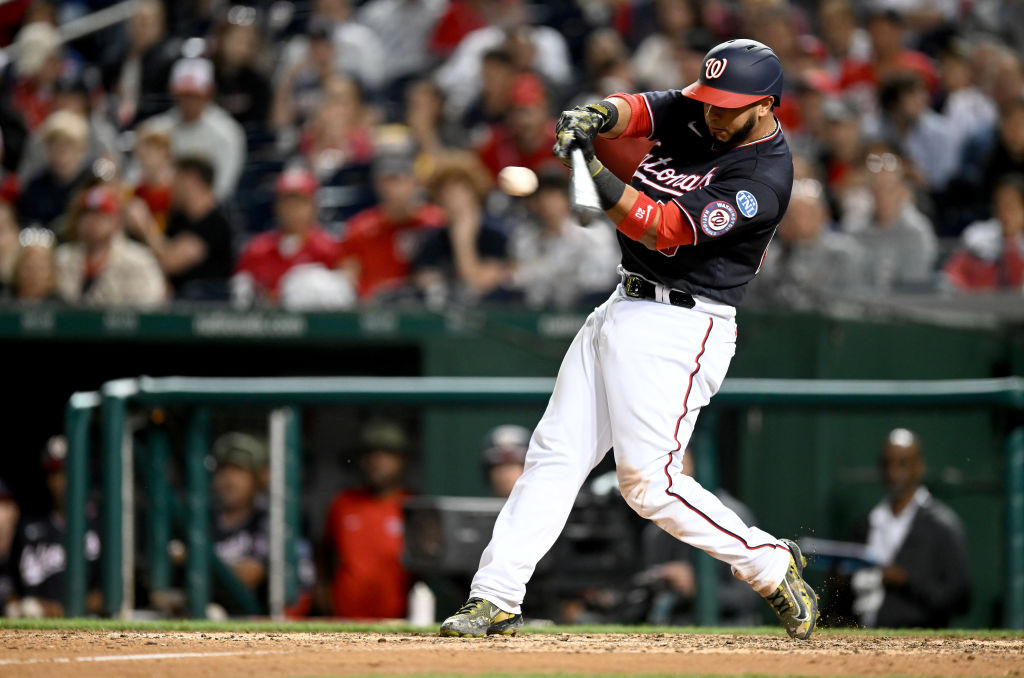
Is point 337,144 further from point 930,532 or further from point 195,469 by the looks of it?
point 930,532

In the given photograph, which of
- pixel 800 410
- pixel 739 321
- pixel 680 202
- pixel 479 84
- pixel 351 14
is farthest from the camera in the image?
pixel 351 14

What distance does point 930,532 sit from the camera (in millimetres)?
5895

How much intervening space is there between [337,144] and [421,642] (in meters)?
5.84

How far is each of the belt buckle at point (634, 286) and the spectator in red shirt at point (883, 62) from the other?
5.90 m

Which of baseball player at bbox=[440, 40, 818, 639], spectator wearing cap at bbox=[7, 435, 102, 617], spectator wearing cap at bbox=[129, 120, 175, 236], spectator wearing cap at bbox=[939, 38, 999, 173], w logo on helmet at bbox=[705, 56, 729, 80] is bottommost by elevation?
spectator wearing cap at bbox=[7, 435, 102, 617]

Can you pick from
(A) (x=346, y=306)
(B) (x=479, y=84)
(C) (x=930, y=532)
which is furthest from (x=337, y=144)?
(C) (x=930, y=532)

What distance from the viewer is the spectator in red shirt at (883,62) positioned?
958cm

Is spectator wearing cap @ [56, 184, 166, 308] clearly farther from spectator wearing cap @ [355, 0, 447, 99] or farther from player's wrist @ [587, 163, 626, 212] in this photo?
player's wrist @ [587, 163, 626, 212]

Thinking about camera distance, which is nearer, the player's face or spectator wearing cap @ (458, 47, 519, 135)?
the player's face

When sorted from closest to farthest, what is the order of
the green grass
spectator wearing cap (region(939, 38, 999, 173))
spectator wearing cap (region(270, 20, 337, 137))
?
1. the green grass
2. spectator wearing cap (region(939, 38, 999, 173))
3. spectator wearing cap (region(270, 20, 337, 137))

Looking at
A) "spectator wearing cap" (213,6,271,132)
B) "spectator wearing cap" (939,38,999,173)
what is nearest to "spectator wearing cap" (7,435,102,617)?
"spectator wearing cap" (213,6,271,132)

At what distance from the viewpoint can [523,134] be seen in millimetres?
8492

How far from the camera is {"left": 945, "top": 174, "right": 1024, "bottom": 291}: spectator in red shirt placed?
24.2ft

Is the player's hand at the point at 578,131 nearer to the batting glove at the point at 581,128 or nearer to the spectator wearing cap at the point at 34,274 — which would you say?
the batting glove at the point at 581,128
